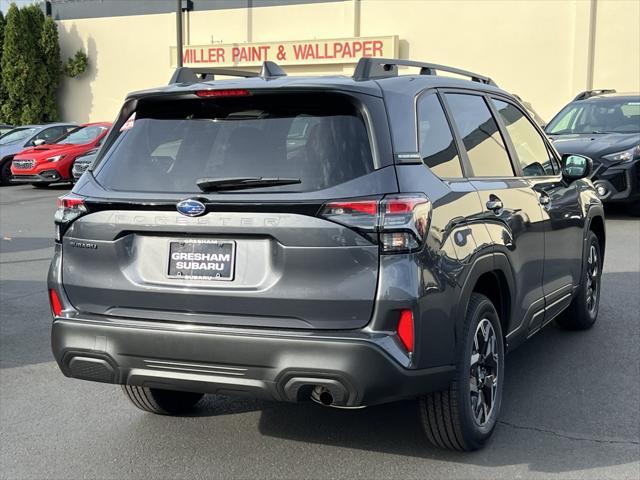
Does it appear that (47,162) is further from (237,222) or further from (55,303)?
(237,222)

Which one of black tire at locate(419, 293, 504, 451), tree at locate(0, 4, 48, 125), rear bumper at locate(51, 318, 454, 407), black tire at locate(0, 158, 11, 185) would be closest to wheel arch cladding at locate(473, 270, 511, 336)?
black tire at locate(419, 293, 504, 451)

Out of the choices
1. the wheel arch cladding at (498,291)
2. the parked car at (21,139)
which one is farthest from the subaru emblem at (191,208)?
the parked car at (21,139)

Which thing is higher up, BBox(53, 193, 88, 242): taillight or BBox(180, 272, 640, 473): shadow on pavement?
BBox(53, 193, 88, 242): taillight

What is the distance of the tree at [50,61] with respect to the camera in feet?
104

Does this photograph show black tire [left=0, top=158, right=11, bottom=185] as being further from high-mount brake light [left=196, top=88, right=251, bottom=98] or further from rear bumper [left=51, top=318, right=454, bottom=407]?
high-mount brake light [left=196, top=88, right=251, bottom=98]

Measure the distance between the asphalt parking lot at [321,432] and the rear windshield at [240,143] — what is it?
136 cm

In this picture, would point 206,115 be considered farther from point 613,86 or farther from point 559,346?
point 613,86

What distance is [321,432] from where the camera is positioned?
4.43 m

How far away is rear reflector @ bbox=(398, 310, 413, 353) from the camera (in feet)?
11.3

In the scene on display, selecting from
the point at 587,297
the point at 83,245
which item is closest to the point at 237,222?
the point at 83,245

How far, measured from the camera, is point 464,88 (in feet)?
15.3

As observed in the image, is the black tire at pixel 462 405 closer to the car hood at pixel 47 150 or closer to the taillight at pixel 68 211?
the taillight at pixel 68 211

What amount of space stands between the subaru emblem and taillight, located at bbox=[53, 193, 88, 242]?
0.55 m

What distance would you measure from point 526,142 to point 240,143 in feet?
7.68
